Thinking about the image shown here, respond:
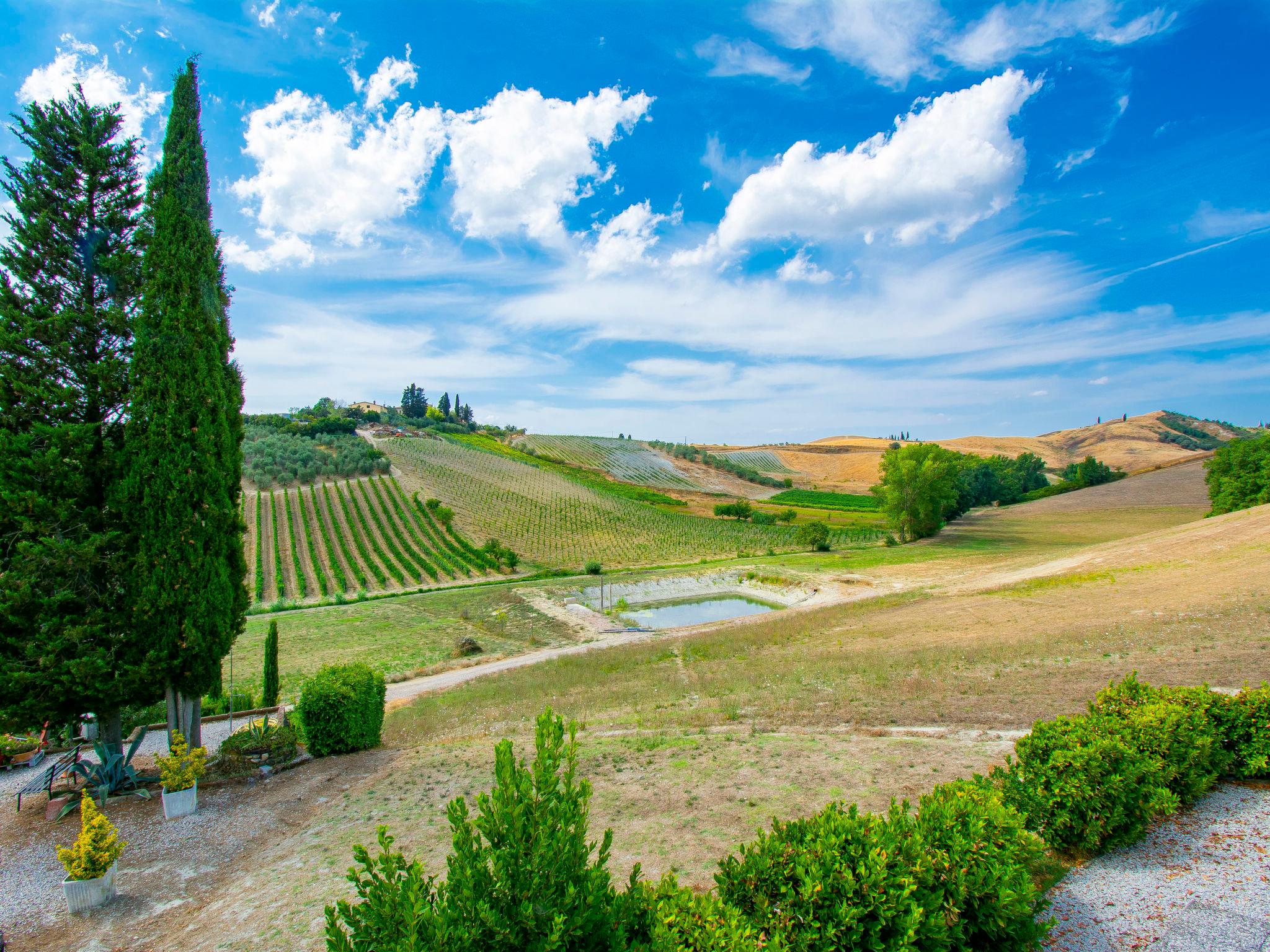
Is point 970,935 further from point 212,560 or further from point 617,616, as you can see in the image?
point 617,616

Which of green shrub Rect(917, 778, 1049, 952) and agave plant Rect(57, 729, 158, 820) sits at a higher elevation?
green shrub Rect(917, 778, 1049, 952)

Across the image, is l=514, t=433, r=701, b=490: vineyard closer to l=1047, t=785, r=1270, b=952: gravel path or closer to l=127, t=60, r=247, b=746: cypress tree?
l=127, t=60, r=247, b=746: cypress tree

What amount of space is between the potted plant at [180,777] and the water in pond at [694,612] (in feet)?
79.0

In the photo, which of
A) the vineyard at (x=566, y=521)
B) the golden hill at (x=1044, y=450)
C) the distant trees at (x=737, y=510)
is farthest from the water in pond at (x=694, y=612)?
the golden hill at (x=1044, y=450)

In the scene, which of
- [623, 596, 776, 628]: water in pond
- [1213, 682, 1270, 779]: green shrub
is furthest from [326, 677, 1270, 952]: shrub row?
[623, 596, 776, 628]: water in pond

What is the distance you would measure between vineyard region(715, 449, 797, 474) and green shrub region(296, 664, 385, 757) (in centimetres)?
10389

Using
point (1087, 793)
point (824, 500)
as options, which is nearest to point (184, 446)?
point (1087, 793)

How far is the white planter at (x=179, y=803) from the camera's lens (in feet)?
31.1

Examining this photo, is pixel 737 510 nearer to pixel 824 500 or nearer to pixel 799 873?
pixel 824 500

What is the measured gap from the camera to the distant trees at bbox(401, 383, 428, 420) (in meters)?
128

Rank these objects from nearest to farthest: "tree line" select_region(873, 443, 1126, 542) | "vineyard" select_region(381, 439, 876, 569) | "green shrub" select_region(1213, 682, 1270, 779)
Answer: "green shrub" select_region(1213, 682, 1270, 779) < "vineyard" select_region(381, 439, 876, 569) < "tree line" select_region(873, 443, 1126, 542)

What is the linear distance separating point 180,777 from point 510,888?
9345mm

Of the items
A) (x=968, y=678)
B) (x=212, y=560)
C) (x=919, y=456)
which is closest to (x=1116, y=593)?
(x=968, y=678)

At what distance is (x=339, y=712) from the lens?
40.4 ft
